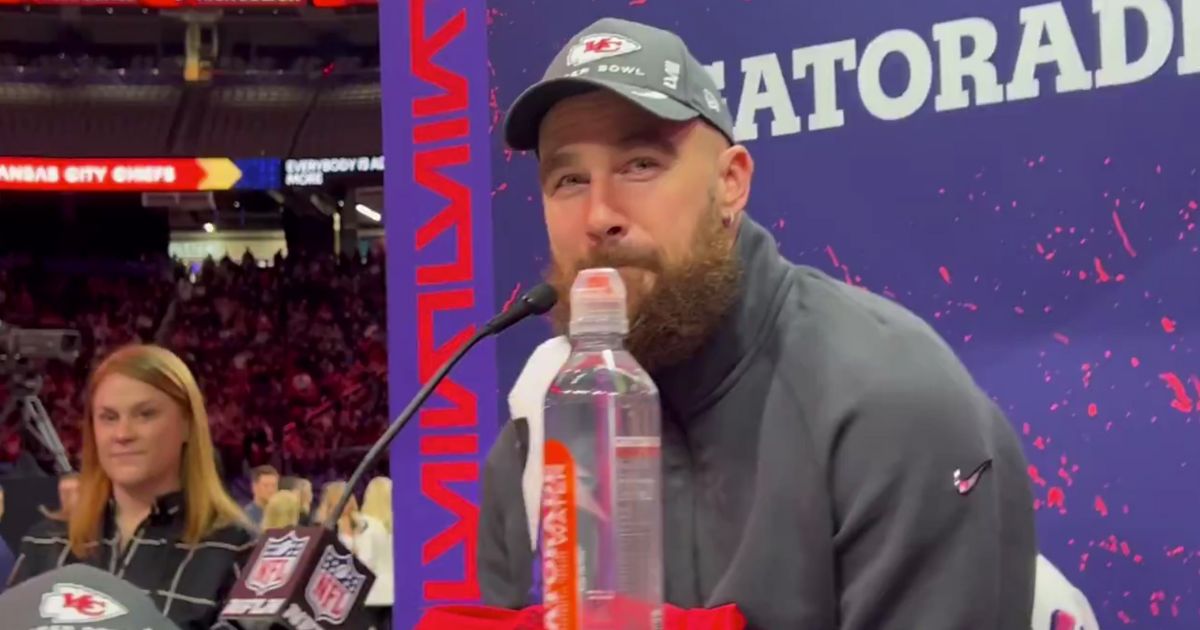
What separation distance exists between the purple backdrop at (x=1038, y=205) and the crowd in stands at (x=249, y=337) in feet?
25.2

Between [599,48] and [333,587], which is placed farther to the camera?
[333,587]

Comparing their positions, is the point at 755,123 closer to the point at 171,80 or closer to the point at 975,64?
the point at 975,64

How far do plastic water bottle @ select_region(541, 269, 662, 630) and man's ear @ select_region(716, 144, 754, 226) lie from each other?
0.74ft

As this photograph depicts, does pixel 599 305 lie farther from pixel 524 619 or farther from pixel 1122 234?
pixel 1122 234

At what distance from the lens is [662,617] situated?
823 mm

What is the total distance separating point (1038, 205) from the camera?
1795mm

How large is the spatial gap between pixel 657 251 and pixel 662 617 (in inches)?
Answer: 12.4

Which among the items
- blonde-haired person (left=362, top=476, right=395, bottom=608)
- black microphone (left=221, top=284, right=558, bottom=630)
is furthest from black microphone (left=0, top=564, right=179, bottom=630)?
blonde-haired person (left=362, top=476, right=395, bottom=608)

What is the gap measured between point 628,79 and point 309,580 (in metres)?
0.53

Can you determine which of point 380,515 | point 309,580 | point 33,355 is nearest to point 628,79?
point 309,580

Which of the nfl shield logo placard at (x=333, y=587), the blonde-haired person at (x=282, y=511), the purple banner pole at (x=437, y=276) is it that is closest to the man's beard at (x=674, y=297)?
the nfl shield logo placard at (x=333, y=587)

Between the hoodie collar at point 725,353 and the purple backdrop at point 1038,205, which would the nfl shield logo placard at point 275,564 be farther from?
the purple backdrop at point 1038,205

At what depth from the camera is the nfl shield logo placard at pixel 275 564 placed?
1171 mm

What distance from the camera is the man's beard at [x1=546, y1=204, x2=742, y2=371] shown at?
101cm
